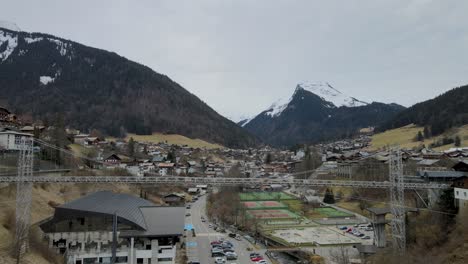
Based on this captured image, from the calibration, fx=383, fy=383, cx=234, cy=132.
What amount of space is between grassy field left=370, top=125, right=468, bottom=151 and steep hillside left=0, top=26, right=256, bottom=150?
52155 mm

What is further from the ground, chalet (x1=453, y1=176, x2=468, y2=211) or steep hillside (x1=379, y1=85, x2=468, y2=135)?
steep hillside (x1=379, y1=85, x2=468, y2=135)

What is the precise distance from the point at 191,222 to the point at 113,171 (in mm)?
Answer: 13333

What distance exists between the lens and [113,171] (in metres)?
45.1

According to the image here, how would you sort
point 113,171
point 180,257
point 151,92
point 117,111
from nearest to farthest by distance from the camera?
point 180,257 < point 113,171 < point 117,111 < point 151,92

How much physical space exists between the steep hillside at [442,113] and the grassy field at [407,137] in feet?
8.24

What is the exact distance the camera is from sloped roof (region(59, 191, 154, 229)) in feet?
74.6

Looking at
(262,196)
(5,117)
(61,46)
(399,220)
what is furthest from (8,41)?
(399,220)

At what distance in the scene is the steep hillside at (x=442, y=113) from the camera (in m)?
80.9

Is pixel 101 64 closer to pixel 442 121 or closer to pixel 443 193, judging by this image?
pixel 442 121

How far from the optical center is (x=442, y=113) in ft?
286

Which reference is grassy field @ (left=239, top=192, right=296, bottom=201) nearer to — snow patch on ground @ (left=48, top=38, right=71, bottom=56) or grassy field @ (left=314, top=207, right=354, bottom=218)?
grassy field @ (left=314, top=207, right=354, bottom=218)

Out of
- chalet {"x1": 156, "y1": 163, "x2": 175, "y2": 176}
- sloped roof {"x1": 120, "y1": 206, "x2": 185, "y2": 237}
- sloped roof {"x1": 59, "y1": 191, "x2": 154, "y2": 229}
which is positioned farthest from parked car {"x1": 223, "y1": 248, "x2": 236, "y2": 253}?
chalet {"x1": 156, "y1": 163, "x2": 175, "y2": 176}

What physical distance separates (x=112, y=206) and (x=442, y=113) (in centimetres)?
8459

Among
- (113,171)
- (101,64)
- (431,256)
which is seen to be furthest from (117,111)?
(431,256)
